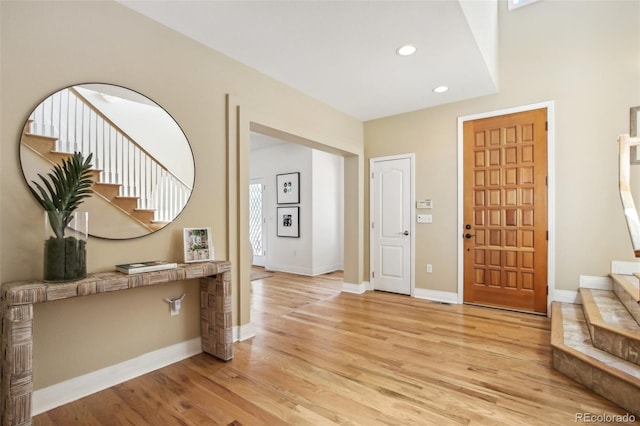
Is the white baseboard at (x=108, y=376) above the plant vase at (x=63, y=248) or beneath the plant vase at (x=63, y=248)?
beneath

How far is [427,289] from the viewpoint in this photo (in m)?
4.50

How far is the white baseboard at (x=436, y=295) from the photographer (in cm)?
429

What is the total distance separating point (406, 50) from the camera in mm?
2902

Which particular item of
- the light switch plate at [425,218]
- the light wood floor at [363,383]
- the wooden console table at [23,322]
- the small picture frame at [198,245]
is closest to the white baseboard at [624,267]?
the light wood floor at [363,383]

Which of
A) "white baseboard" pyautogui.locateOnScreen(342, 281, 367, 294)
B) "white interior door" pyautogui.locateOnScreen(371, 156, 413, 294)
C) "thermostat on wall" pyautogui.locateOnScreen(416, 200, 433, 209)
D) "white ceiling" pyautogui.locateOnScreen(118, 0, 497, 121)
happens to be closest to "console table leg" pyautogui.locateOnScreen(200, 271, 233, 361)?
"white ceiling" pyautogui.locateOnScreen(118, 0, 497, 121)

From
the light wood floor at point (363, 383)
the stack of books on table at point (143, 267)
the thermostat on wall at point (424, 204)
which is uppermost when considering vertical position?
the thermostat on wall at point (424, 204)

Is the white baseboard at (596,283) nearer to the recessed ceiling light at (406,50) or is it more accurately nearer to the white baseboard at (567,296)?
the white baseboard at (567,296)

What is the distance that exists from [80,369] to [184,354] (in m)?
0.73

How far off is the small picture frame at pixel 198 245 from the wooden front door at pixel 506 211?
10.7 feet

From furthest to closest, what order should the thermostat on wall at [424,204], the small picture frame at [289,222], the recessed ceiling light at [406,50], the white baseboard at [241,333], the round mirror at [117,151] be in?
the small picture frame at [289,222]
the thermostat on wall at [424,204]
the white baseboard at [241,333]
the recessed ceiling light at [406,50]
the round mirror at [117,151]

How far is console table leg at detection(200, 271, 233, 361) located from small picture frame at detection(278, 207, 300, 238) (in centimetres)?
405

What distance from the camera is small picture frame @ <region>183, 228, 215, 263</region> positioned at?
257 cm

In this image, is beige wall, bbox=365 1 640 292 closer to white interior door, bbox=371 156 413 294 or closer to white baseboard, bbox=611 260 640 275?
white baseboard, bbox=611 260 640 275

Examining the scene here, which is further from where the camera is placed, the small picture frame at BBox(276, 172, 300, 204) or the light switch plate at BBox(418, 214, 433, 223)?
the small picture frame at BBox(276, 172, 300, 204)
